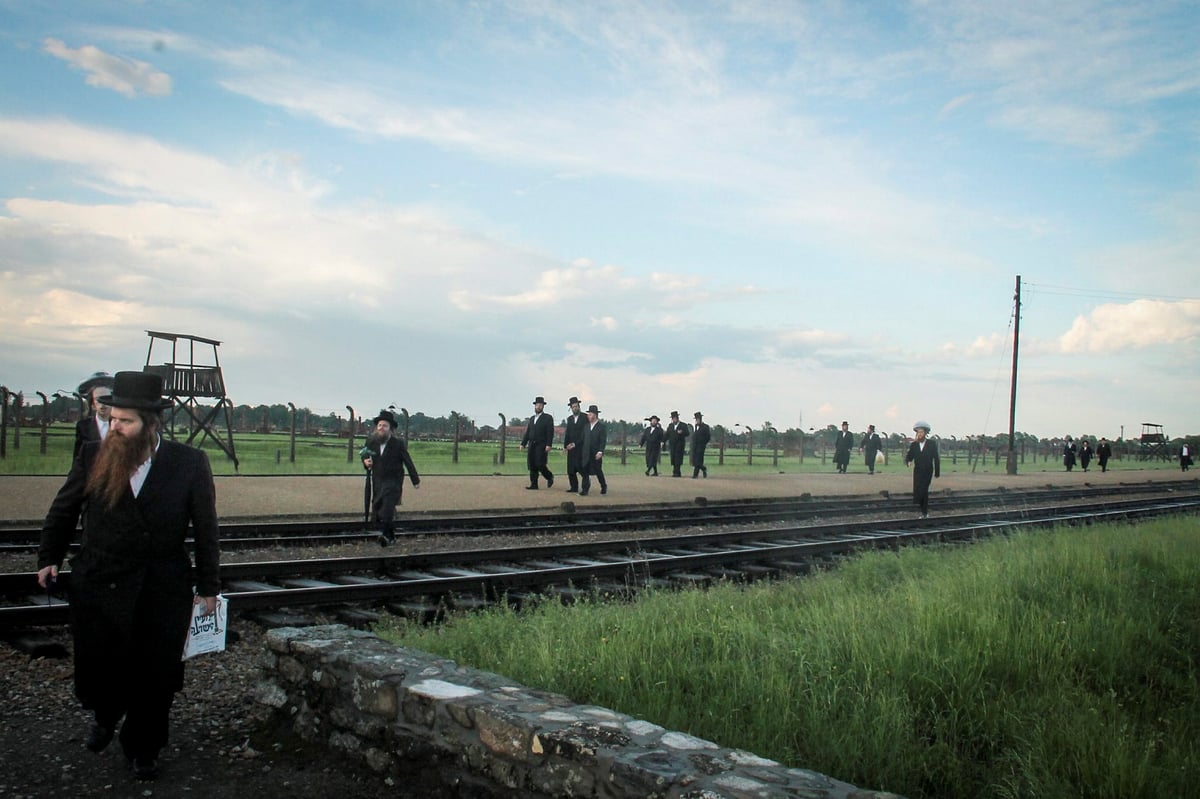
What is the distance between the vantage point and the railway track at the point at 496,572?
8.04 m

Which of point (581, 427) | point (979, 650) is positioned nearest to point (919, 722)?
point (979, 650)

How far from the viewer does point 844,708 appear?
4871 millimetres

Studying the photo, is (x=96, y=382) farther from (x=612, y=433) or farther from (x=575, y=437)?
(x=612, y=433)

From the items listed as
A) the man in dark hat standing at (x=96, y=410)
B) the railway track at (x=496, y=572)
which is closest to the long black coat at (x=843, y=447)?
the railway track at (x=496, y=572)

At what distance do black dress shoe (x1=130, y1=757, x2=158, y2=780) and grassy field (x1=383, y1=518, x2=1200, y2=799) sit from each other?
179 centimetres

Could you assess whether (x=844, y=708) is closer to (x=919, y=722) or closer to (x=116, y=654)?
(x=919, y=722)

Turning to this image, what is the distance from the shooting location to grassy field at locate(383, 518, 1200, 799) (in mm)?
4363

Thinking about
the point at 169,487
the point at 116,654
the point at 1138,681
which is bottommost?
the point at 1138,681

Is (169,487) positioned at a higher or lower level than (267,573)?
higher

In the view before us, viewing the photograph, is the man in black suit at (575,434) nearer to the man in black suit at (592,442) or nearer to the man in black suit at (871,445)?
the man in black suit at (592,442)

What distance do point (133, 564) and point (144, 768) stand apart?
3.13ft

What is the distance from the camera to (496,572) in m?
10.2

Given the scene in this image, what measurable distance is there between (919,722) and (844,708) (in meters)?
0.41

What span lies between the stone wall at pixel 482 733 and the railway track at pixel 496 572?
1.43 metres
